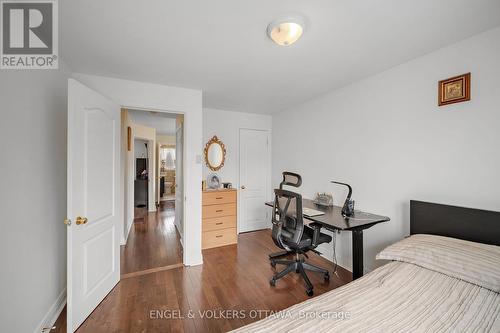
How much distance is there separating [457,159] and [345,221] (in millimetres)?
1073

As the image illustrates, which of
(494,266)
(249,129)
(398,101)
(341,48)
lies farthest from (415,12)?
(249,129)

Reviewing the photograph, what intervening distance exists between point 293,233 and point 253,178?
6.90ft

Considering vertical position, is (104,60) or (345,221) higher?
(104,60)

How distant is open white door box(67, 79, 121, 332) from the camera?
1.59 meters

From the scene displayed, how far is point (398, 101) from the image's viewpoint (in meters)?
2.09

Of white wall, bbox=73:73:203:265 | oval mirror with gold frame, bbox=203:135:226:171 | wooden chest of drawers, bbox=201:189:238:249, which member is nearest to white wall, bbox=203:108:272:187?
oval mirror with gold frame, bbox=203:135:226:171

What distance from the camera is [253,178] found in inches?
165

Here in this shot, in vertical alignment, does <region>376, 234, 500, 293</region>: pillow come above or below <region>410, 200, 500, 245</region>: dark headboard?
below

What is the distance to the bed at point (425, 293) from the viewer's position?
2.99 feet

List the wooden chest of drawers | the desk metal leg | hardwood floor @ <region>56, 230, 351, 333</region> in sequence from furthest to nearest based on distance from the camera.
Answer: the wooden chest of drawers < the desk metal leg < hardwood floor @ <region>56, 230, 351, 333</region>

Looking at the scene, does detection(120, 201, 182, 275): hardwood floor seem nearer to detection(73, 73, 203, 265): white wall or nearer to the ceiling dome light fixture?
detection(73, 73, 203, 265): white wall

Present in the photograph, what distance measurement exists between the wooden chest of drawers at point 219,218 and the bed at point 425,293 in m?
2.36

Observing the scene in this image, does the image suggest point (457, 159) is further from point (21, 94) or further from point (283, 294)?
point (21, 94)

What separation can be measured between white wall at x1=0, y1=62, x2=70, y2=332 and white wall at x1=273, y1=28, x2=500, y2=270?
3.13m
